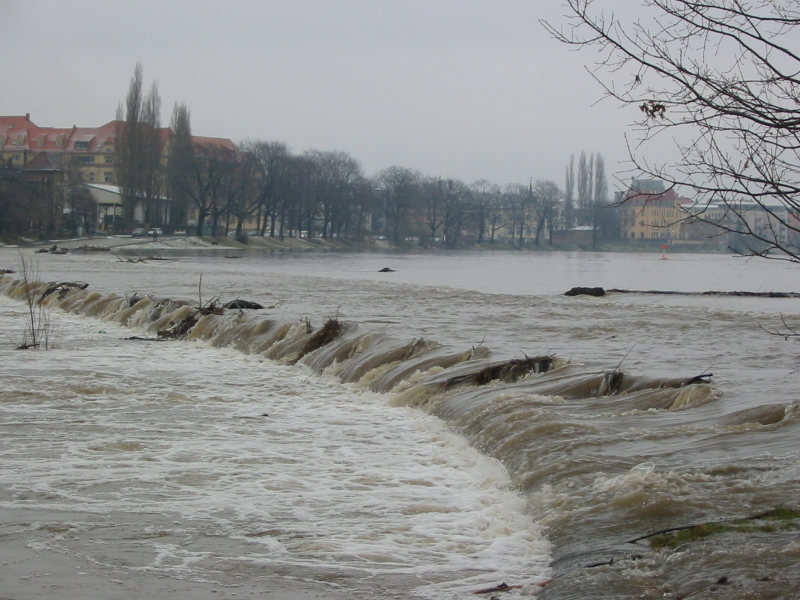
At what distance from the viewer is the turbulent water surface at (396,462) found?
234 inches

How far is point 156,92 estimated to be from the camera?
9669 cm

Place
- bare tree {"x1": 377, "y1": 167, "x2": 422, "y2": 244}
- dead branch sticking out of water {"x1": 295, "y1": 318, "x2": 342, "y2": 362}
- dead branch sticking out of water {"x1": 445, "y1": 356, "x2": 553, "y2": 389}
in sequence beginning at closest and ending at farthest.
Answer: dead branch sticking out of water {"x1": 445, "y1": 356, "x2": 553, "y2": 389} < dead branch sticking out of water {"x1": 295, "y1": 318, "x2": 342, "y2": 362} < bare tree {"x1": 377, "y1": 167, "x2": 422, "y2": 244}

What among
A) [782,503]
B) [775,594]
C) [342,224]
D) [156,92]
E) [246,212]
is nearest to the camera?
[775,594]

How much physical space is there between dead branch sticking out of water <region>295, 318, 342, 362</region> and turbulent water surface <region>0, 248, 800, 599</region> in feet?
0.12

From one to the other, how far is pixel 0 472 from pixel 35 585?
312 cm

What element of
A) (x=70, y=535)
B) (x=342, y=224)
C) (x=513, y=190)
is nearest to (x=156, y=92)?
(x=342, y=224)

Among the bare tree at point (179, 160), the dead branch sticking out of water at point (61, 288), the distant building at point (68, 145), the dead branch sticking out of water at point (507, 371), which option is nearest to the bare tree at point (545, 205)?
the distant building at point (68, 145)

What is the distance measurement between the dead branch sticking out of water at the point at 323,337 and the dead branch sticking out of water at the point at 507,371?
467cm

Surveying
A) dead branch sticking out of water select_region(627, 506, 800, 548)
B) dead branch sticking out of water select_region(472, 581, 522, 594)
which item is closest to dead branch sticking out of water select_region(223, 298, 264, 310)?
dead branch sticking out of water select_region(627, 506, 800, 548)

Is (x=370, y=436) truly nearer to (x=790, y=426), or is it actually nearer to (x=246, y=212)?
(x=790, y=426)

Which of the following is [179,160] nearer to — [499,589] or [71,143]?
[71,143]

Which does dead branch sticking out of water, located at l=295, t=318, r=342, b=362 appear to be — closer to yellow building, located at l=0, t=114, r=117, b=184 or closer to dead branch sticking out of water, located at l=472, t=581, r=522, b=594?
dead branch sticking out of water, located at l=472, t=581, r=522, b=594

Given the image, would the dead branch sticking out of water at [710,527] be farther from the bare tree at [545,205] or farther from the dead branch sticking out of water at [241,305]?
the bare tree at [545,205]

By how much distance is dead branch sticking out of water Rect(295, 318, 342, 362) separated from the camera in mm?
16930
